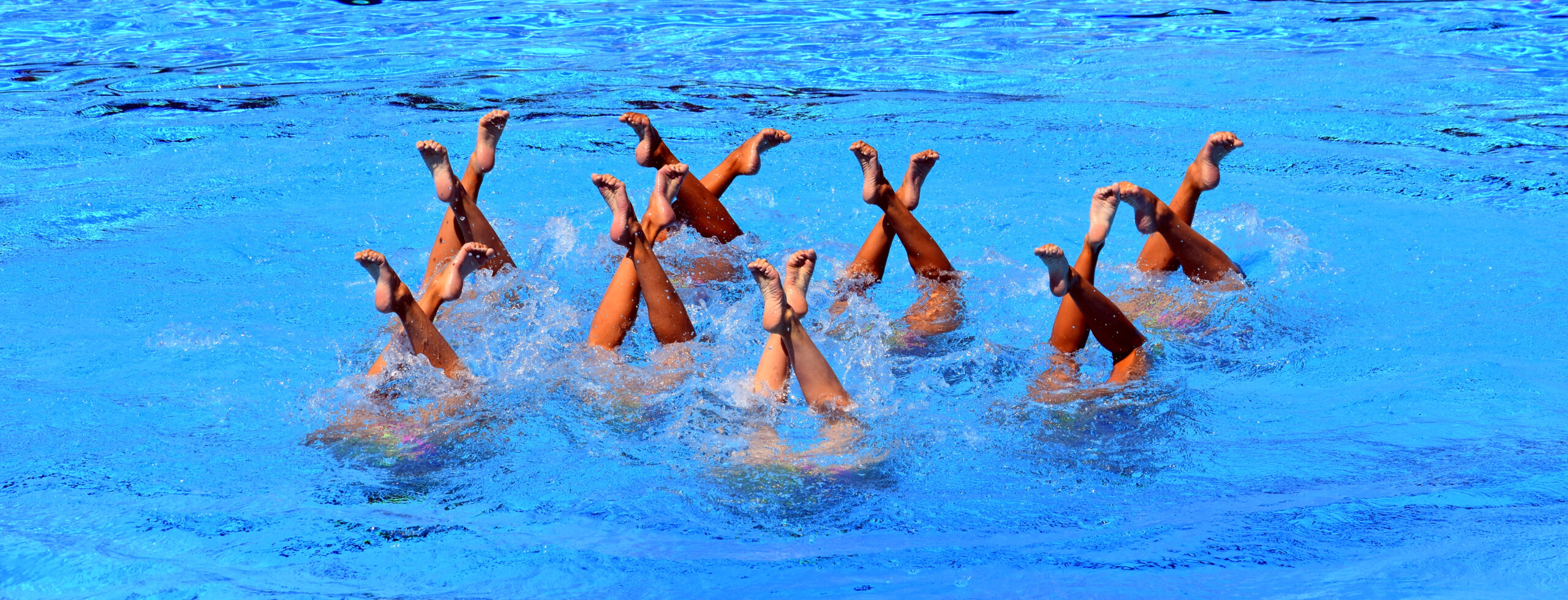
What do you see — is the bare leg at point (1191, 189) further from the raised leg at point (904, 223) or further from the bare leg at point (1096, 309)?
the raised leg at point (904, 223)

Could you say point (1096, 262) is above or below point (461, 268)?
below

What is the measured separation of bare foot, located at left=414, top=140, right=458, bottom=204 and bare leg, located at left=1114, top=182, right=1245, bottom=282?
2.21 meters

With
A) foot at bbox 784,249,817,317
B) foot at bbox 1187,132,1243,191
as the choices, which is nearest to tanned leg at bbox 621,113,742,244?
foot at bbox 784,249,817,317

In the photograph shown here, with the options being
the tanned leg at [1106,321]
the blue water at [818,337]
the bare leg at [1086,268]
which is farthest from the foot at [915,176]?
the tanned leg at [1106,321]

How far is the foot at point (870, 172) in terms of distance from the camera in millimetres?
3771

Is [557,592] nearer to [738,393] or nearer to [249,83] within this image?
[738,393]

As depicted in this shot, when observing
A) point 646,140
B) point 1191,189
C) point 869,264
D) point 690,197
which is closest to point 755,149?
point 690,197

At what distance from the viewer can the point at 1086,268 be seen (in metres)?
3.48

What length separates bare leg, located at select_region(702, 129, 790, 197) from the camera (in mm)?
4172

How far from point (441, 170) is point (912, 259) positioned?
5.62 ft

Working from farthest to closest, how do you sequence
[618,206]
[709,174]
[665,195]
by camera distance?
[709,174] < [665,195] < [618,206]

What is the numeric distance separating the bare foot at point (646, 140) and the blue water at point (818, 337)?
16.1 inches

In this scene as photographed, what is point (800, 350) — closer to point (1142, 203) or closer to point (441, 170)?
point (1142, 203)

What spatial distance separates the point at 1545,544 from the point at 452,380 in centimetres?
291
